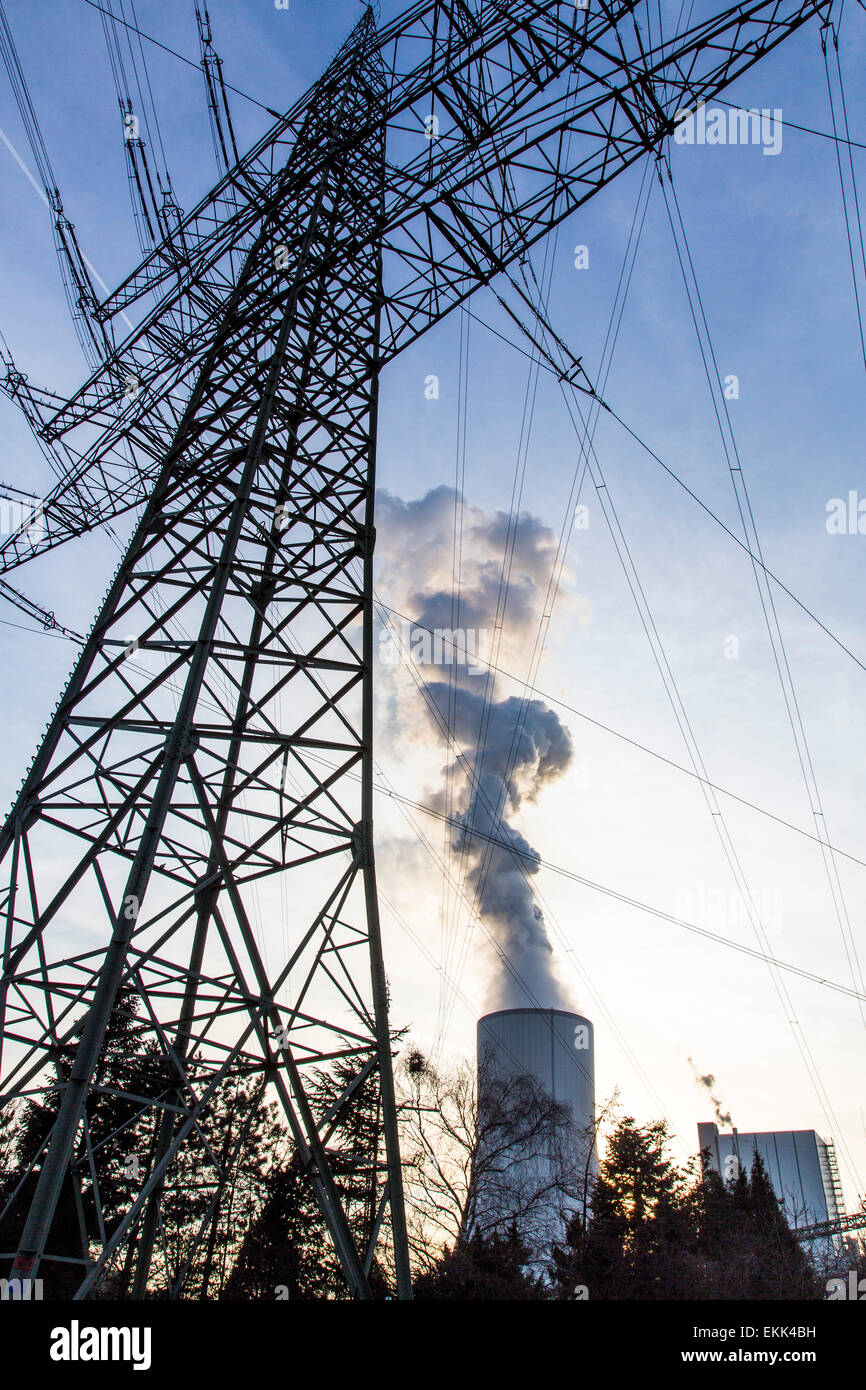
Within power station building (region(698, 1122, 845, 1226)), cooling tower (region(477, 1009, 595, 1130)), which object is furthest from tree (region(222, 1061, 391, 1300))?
power station building (region(698, 1122, 845, 1226))

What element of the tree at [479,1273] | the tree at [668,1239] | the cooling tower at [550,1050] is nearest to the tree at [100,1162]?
the tree at [479,1273]

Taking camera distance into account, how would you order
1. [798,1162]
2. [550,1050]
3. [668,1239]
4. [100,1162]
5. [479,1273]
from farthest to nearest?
[798,1162] < [550,1050] < [668,1239] < [100,1162] < [479,1273]

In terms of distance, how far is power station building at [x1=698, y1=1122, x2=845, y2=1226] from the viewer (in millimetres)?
125500

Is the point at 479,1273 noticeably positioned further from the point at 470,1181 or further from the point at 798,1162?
the point at 798,1162

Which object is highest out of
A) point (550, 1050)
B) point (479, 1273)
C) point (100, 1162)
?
point (550, 1050)

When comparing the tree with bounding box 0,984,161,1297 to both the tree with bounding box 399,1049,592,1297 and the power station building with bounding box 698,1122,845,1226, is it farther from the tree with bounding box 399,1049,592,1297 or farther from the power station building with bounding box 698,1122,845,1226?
the power station building with bounding box 698,1122,845,1226

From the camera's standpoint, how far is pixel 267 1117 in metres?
38.8

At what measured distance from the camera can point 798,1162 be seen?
12962 centimetres

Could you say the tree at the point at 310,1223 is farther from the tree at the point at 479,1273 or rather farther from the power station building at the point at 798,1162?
the power station building at the point at 798,1162

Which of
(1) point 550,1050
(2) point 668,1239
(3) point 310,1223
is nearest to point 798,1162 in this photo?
(1) point 550,1050
